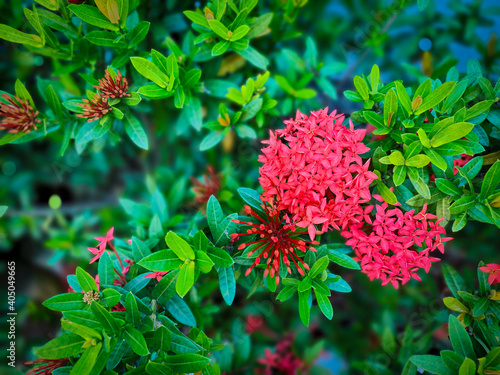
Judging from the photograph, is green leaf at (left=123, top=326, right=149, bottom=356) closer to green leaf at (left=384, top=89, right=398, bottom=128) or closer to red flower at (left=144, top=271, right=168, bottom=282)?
red flower at (left=144, top=271, right=168, bottom=282)

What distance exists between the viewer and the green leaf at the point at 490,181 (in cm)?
99

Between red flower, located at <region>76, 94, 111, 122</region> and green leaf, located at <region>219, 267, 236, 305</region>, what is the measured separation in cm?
65

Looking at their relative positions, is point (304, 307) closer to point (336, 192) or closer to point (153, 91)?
point (336, 192)

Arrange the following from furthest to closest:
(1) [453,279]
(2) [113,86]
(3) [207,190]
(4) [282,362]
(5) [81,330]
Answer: (4) [282,362] < (3) [207,190] < (1) [453,279] < (2) [113,86] < (5) [81,330]

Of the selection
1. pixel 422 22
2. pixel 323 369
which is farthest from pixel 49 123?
pixel 422 22

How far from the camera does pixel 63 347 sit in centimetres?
92

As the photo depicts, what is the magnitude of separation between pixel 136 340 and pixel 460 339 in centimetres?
95

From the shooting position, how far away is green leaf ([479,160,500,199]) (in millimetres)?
993

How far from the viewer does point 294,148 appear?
0.99 metres

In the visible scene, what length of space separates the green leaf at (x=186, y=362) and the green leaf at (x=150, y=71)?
828 millimetres

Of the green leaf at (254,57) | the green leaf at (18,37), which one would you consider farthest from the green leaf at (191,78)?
the green leaf at (18,37)

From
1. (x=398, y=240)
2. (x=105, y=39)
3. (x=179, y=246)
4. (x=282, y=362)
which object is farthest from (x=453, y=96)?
(x=282, y=362)

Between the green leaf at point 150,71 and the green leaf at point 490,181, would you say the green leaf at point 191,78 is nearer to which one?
the green leaf at point 150,71

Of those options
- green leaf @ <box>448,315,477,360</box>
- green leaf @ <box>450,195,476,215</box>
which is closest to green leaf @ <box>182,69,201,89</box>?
green leaf @ <box>450,195,476,215</box>
